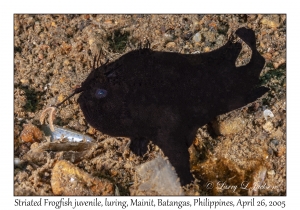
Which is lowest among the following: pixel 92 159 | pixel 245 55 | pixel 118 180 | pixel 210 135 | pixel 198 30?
pixel 118 180

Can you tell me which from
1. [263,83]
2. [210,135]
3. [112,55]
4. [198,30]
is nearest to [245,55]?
[263,83]

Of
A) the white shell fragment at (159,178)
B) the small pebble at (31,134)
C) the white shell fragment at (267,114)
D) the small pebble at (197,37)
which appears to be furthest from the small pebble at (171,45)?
the small pebble at (31,134)

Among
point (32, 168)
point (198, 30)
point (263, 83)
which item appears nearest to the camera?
point (32, 168)

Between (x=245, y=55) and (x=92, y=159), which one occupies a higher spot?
(x=245, y=55)

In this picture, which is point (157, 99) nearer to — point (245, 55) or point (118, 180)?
point (118, 180)

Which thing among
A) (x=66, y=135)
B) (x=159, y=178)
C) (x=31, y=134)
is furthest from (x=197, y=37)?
(x=31, y=134)

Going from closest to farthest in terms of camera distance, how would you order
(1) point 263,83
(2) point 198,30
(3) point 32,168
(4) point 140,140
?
1. (3) point 32,168
2. (4) point 140,140
3. (1) point 263,83
4. (2) point 198,30
